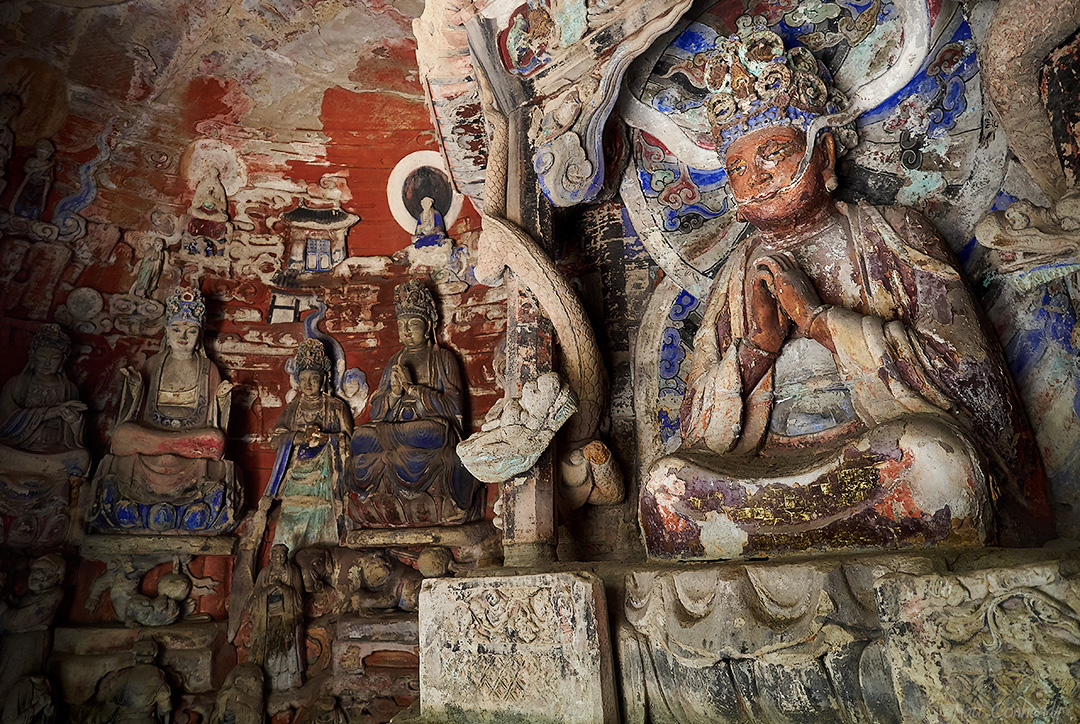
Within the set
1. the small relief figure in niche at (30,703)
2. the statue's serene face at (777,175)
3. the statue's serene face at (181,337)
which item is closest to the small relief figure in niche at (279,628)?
the small relief figure in niche at (30,703)

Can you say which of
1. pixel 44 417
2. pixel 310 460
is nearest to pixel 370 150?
pixel 310 460

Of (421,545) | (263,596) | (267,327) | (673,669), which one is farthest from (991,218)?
(267,327)

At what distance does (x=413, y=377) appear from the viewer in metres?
5.20

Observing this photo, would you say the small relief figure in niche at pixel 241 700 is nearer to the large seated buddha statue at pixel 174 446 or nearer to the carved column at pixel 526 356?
the large seated buddha statue at pixel 174 446

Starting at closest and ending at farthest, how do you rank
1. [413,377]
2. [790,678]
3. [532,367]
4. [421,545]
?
[790,678], [532,367], [421,545], [413,377]

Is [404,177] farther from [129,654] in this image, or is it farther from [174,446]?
[129,654]

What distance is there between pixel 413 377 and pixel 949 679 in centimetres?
398

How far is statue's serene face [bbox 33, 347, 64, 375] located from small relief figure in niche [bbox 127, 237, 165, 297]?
27.4 inches

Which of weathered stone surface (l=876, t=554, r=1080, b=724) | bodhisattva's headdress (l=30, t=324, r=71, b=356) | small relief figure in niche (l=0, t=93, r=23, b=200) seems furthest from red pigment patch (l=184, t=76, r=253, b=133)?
weathered stone surface (l=876, t=554, r=1080, b=724)

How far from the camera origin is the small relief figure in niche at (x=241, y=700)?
4469 mm

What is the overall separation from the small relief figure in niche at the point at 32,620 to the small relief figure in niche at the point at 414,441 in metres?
1.83

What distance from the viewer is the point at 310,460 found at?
17.2 feet

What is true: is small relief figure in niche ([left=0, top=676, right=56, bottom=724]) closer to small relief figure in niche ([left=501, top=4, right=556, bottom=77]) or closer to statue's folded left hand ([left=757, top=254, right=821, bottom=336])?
small relief figure in niche ([left=501, top=4, right=556, bottom=77])

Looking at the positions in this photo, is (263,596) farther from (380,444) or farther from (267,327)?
(267,327)
